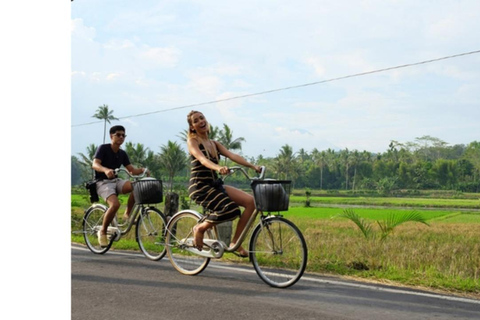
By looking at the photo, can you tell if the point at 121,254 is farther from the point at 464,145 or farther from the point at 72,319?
the point at 464,145

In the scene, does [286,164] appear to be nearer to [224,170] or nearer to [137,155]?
[137,155]

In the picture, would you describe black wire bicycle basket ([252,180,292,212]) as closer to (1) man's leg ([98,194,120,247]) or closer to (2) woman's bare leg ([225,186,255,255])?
(2) woman's bare leg ([225,186,255,255])

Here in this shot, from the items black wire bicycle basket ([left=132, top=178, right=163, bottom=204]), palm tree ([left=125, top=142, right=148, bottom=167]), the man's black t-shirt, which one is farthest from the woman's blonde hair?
palm tree ([left=125, top=142, right=148, bottom=167])

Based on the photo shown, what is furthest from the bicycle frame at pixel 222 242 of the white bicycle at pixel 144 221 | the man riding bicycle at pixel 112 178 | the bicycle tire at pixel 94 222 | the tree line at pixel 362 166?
the tree line at pixel 362 166

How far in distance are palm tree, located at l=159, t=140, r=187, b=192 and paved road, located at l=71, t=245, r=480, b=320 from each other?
73.5 m

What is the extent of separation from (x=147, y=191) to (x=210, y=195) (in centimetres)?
157

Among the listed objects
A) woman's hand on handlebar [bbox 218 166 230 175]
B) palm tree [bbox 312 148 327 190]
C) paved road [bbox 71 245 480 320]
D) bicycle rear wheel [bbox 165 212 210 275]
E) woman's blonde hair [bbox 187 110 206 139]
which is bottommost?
paved road [bbox 71 245 480 320]

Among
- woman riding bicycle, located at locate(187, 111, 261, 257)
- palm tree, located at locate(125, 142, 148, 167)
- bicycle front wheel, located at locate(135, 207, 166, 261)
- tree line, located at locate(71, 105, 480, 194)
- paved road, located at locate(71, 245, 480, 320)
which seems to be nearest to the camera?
paved road, located at locate(71, 245, 480, 320)

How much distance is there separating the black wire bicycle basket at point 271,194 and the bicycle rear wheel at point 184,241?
1164 mm

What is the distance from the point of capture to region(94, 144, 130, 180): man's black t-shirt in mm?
7773

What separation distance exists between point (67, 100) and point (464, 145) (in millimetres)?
75945

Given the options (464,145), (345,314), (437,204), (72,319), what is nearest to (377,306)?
(345,314)

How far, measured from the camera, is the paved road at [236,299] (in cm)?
470

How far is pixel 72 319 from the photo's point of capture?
183 inches
